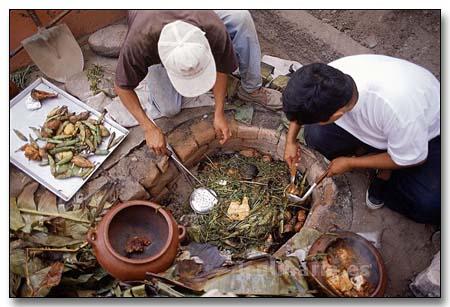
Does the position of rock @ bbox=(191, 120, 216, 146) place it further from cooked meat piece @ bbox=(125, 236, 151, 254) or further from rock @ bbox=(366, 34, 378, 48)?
rock @ bbox=(366, 34, 378, 48)

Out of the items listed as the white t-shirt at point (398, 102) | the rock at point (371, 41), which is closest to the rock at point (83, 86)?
the white t-shirt at point (398, 102)

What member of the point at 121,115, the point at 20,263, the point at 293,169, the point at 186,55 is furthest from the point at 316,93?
the point at 20,263

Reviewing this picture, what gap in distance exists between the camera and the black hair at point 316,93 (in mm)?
1818

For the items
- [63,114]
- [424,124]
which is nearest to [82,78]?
[63,114]

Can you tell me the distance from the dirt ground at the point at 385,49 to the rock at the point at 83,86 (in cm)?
67

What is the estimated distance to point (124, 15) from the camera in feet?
7.27

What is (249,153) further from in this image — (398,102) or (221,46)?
(398,102)

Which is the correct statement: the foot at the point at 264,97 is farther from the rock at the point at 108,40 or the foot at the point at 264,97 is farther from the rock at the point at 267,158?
the rock at the point at 108,40

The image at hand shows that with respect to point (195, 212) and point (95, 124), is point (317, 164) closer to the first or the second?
point (195, 212)

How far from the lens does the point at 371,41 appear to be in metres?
2.37

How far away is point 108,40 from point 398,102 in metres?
1.21

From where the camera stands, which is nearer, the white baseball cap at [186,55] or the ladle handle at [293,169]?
the white baseball cap at [186,55]

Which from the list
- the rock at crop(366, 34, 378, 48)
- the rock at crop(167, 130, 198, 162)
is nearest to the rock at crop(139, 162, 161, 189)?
the rock at crop(167, 130, 198, 162)

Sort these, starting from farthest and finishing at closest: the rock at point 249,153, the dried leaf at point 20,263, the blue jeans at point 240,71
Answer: the rock at point 249,153 → the blue jeans at point 240,71 → the dried leaf at point 20,263
